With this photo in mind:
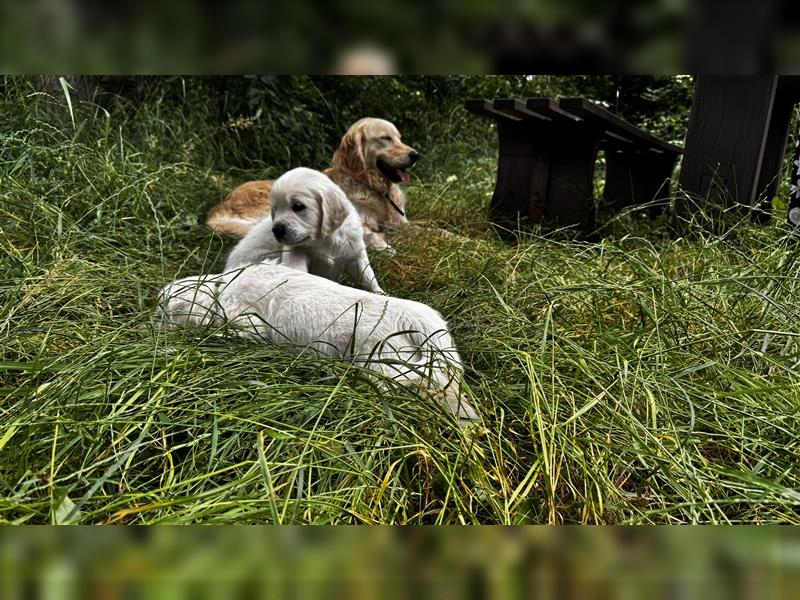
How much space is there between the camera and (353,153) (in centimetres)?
480

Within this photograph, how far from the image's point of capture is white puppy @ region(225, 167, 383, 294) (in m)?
3.18

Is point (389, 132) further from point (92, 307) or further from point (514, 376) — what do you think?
point (514, 376)

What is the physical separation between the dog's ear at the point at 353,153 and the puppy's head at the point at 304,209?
1572mm

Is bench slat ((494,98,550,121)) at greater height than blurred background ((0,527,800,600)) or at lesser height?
greater

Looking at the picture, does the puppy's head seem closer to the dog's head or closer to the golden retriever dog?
the golden retriever dog

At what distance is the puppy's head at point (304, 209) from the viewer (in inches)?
125

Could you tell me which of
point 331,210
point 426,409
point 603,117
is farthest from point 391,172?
point 426,409

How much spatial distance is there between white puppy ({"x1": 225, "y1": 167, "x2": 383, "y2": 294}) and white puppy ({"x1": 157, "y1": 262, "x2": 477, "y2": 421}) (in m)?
0.72
